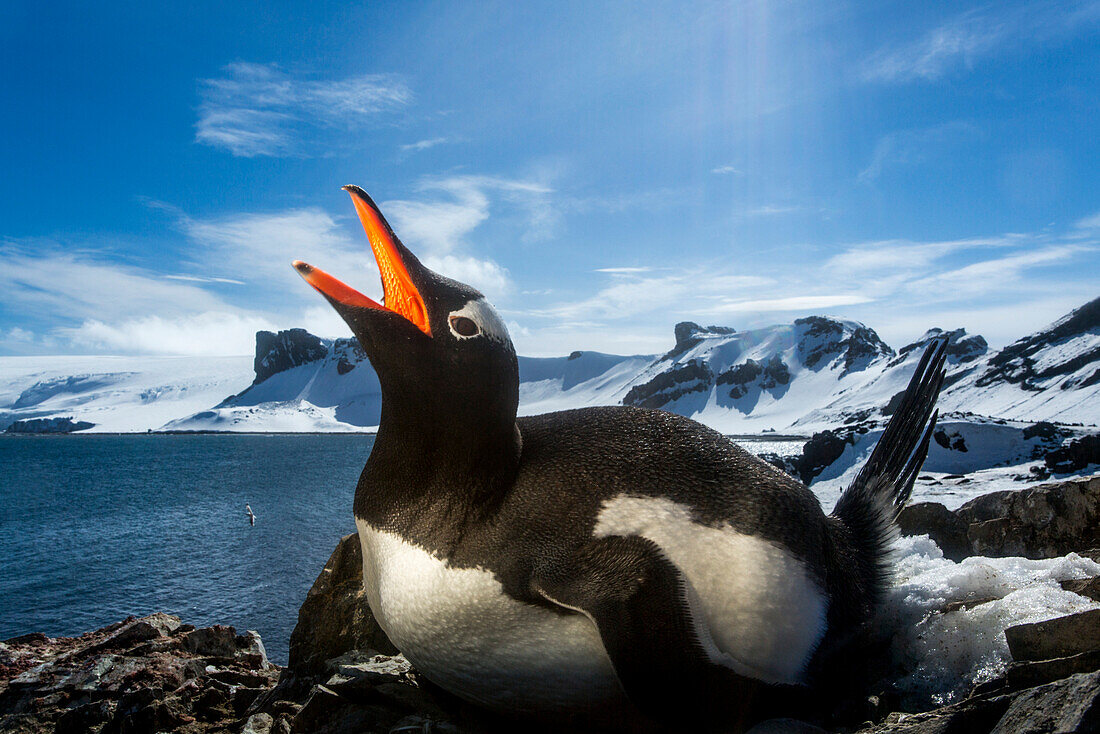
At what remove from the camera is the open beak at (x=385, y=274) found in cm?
312

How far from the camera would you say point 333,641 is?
200 inches

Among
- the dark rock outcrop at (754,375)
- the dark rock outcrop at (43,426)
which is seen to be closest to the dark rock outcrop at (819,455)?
the dark rock outcrop at (754,375)

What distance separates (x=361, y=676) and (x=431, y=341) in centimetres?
→ 226

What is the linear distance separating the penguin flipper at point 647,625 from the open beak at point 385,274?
129 cm

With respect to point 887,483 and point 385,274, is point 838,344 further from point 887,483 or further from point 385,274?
point 385,274

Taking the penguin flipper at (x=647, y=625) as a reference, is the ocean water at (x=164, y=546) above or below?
below

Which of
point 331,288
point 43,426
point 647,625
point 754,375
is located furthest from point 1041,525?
point 43,426

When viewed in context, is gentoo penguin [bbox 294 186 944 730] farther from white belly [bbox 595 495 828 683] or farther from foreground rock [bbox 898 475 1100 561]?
foreground rock [bbox 898 475 1100 561]

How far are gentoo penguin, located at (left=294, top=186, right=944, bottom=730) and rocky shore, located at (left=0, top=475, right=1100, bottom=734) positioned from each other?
41 cm

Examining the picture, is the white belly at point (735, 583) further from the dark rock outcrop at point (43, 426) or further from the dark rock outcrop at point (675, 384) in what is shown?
the dark rock outcrop at point (43, 426)

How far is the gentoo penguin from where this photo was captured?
2.71 meters

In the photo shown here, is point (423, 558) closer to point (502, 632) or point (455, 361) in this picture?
point (502, 632)

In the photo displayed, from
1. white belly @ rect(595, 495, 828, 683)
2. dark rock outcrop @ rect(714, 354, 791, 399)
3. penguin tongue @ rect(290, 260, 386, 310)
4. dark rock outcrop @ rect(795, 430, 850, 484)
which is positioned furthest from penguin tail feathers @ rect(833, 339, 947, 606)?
dark rock outcrop @ rect(714, 354, 791, 399)

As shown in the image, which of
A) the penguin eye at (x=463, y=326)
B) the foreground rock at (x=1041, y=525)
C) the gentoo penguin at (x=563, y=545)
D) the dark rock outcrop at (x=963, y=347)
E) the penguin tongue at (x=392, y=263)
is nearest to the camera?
the gentoo penguin at (x=563, y=545)
